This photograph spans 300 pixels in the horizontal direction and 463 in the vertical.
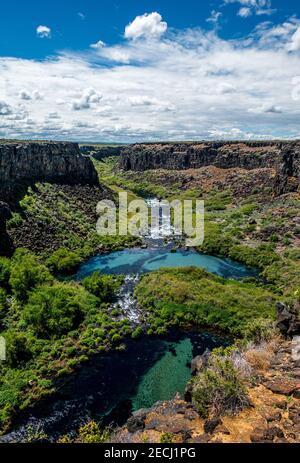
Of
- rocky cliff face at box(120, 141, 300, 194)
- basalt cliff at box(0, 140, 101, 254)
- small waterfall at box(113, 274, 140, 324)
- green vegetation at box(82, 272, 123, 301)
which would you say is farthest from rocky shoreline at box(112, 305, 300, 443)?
rocky cliff face at box(120, 141, 300, 194)

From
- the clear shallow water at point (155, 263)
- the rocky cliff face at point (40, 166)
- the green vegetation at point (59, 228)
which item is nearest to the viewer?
the clear shallow water at point (155, 263)

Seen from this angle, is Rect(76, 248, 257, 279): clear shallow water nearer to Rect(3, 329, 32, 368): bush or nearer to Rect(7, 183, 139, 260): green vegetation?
Rect(7, 183, 139, 260): green vegetation

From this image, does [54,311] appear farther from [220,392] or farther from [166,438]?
[166,438]

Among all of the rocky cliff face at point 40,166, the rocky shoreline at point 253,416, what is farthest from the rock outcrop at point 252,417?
the rocky cliff face at point 40,166

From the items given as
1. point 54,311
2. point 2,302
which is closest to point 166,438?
point 54,311

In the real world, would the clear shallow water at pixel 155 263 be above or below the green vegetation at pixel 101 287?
below

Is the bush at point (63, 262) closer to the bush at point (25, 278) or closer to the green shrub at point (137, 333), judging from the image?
the bush at point (25, 278)

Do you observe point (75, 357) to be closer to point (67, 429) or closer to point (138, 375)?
point (138, 375)
